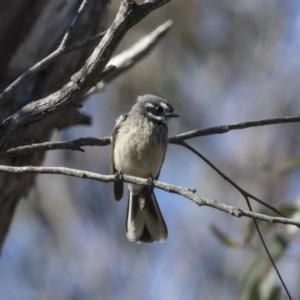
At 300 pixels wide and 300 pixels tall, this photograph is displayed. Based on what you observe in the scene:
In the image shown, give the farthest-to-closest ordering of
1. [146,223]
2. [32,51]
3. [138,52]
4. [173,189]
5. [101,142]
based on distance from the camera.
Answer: [138,52], [146,223], [32,51], [101,142], [173,189]

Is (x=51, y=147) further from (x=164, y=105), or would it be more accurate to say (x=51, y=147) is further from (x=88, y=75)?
(x=164, y=105)

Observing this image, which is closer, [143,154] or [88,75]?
[88,75]

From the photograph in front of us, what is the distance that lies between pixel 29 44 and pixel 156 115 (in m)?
0.82

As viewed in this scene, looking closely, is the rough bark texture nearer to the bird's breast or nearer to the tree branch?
the bird's breast

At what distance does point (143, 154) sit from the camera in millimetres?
3400

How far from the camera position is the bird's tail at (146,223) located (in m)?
3.50

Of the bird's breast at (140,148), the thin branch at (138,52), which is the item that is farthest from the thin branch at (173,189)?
the thin branch at (138,52)

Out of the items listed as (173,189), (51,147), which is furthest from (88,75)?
(173,189)

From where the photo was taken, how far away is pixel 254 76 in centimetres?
791

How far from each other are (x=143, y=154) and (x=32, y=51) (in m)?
0.80

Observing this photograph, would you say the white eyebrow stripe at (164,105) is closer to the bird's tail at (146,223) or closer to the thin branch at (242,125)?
the bird's tail at (146,223)

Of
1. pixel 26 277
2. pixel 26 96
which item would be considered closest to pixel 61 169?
pixel 26 96

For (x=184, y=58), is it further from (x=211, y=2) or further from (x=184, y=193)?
(x=184, y=193)

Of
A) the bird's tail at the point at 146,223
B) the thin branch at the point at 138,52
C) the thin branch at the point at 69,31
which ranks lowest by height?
the bird's tail at the point at 146,223
